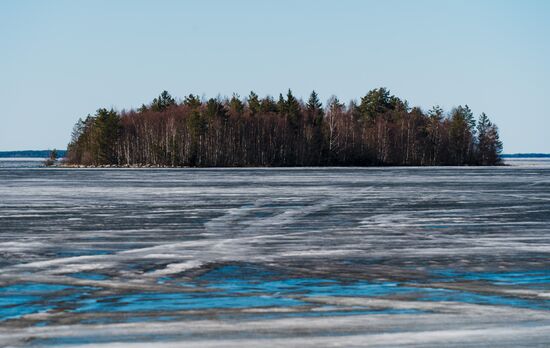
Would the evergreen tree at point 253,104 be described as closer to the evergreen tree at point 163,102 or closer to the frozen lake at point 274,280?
the evergreen tree at point 163,102

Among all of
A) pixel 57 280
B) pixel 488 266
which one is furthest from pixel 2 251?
pixel 488 266

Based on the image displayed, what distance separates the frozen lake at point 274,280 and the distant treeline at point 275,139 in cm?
8672

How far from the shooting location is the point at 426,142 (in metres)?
118

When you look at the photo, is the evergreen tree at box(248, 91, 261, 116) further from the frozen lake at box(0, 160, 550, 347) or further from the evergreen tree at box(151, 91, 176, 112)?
the frozen lake at box(0, 160, 550, 347)

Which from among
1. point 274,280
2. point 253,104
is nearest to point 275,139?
point 253,104

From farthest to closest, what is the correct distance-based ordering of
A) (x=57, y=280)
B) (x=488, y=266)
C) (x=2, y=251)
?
(x=2, y=251) → (x=488, y=266) → (x=57, y=280)

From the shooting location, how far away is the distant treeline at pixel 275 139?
4129 inches

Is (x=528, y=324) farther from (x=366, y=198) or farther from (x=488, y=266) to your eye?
(x=366, y=198)

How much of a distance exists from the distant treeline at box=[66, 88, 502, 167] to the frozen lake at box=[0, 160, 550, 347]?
8672 centimetres

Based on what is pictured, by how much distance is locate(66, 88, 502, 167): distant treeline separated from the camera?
104875mm

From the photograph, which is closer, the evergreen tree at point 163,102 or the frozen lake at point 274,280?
the frozen lake at point 274,280

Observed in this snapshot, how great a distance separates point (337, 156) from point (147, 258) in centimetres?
10087

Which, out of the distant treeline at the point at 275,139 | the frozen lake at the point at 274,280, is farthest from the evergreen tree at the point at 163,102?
the frozen lake at the point at 274,280

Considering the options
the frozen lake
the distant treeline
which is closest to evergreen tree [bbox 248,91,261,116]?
the distant treeline
